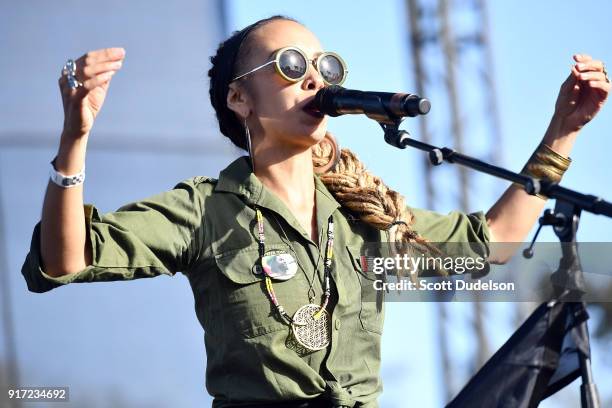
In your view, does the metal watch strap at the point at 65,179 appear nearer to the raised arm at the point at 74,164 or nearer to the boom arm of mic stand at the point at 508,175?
the raised arm at the point at 74,164

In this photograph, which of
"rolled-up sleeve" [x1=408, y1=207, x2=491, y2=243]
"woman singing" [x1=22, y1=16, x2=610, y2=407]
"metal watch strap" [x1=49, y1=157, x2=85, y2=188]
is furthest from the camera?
"rolled-up sleeve" [x1=408, y1=207, x2=491, y2=243]

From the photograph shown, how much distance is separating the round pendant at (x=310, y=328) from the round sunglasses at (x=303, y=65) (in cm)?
55

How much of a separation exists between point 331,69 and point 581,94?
0.66 meters

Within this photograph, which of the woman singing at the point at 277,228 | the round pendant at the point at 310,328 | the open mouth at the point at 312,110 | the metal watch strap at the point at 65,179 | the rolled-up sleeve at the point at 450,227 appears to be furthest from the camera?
the rolled-up sleeve at the point at 450,227

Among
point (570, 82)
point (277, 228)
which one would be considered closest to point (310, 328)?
point (277, 228)

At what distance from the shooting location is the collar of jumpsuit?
2621 millimetres

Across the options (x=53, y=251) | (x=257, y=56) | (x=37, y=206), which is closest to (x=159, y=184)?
(x=37, y=206)

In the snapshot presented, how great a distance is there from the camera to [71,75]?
7.41 ft

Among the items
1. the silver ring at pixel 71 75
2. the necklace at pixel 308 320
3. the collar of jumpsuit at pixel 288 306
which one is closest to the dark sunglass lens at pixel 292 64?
the collar of jumpsuit at pixel 288 306

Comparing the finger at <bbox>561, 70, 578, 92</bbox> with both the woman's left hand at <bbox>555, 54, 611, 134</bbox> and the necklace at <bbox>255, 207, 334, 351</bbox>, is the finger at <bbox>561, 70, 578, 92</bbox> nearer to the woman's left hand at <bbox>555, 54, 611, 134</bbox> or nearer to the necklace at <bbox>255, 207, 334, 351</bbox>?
the woman's left hand at <bbox>555, 54, 611, 134</bbox>

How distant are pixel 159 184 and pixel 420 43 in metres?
2.74

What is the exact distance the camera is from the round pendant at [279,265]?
2711mm

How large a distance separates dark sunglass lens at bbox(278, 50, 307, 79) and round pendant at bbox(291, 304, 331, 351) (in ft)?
1.83

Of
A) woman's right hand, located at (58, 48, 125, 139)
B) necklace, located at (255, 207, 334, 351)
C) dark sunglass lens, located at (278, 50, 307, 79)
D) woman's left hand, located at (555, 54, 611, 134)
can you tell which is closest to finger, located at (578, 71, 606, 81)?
woman's left hand, located at (555, 54, 611, 134)
